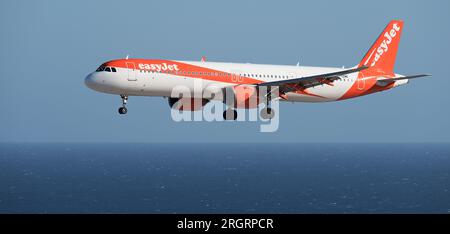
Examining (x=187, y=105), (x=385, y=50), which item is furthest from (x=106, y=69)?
(x=385, y=50)

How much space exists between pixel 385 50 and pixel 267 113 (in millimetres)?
17070

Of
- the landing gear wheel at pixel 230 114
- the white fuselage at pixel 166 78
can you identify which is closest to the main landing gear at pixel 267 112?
the landing gear wheel at pixel 230 114

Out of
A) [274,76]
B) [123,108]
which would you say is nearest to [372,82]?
[274,76]

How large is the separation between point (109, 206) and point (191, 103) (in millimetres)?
135731

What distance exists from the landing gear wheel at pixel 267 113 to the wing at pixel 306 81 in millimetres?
2235

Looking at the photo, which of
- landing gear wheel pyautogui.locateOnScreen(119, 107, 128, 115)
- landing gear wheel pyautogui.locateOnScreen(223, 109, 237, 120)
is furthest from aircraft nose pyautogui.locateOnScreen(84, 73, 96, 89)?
landing gear wheel pyautogui.locateOnScreen(223, 109, 237, 120)

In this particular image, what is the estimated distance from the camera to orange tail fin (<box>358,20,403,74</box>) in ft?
252

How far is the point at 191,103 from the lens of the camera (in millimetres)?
67062

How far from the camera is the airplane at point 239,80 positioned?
61125 millimetres

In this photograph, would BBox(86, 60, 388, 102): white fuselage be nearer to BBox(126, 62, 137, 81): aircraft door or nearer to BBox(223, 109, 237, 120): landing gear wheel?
BBox(126, 62, 137, 81): aircraft door

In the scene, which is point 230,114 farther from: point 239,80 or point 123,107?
point 123,107

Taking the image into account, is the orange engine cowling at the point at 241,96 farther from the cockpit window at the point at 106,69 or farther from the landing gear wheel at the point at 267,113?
the cockpit window at the point at 106,69

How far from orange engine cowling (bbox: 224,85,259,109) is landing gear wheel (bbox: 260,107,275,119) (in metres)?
3.80
